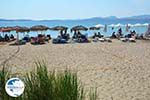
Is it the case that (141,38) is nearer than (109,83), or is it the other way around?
(109,83)

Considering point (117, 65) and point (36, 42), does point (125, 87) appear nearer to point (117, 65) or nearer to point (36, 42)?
point (117, 65)

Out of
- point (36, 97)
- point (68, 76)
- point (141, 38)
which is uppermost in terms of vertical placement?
point (68, 76)

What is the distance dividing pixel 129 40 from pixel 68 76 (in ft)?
68.0

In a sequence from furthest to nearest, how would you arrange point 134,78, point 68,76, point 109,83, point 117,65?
1. point 117,65
2. point 134,78
3. point 109,83
4. point 68,76

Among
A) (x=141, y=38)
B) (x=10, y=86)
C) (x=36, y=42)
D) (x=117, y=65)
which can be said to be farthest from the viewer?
(x=141, y=38)

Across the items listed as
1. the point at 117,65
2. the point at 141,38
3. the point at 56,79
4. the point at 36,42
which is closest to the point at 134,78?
the point at 117,65

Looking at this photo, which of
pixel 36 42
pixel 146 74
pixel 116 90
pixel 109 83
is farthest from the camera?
pixel 36 42

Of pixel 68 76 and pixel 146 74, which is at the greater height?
pixel 68 76

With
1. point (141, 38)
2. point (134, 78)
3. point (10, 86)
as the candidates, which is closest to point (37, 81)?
point (10, 86)

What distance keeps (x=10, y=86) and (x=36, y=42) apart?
64.6 feet

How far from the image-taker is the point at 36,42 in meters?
22.3

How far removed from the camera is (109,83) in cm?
875

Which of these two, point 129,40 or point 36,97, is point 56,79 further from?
point 129,40

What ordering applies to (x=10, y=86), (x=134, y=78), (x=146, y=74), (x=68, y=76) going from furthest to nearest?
(x=146, y=74), (x=134, y=78), (x=68, y=76), (x=10, y=86)
